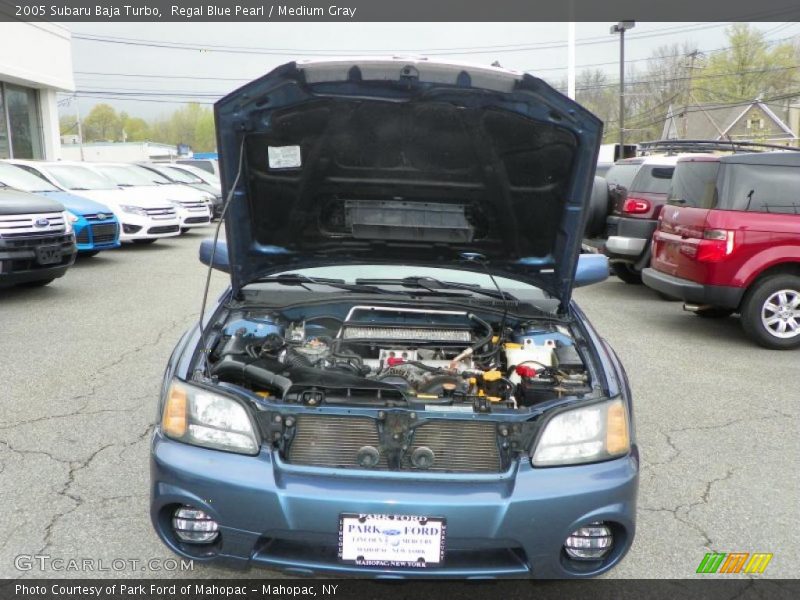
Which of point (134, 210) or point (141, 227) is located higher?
point (134, 210)

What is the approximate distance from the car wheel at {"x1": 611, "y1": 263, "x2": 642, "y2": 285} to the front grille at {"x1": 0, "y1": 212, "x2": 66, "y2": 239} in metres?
7.59

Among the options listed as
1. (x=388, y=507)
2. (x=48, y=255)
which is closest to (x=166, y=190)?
(x=48, y=255)

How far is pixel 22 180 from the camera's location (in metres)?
10.5

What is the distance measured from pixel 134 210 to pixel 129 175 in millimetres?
2897

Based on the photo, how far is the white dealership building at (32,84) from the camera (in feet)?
68.8

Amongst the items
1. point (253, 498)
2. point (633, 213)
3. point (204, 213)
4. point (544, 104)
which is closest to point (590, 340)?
point (544, 104)

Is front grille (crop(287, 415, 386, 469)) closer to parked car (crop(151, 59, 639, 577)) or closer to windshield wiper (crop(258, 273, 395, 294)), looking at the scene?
parked car (crop(151, 59, 639, 577))

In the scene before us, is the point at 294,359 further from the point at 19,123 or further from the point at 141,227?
the point at 19,123

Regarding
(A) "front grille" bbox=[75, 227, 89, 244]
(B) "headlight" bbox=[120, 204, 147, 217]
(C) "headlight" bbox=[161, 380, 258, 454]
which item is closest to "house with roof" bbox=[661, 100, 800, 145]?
(B) "headlight" bbox=[120, 204, 147, 217]

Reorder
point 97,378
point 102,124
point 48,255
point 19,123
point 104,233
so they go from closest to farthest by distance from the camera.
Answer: point 97,378 → point 48,255 → point 104,233 → point 19,123 → point 102,124

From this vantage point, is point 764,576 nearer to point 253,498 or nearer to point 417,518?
point 417,518

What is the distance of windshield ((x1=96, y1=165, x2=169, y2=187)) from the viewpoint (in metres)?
14.7

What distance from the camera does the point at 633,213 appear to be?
9.38 metres

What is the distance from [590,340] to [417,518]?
4.22 ft
